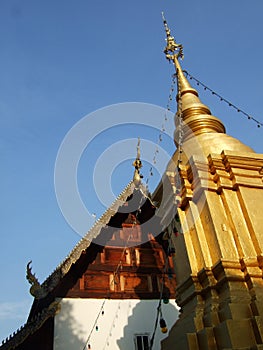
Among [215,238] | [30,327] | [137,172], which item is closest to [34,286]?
[30,327]

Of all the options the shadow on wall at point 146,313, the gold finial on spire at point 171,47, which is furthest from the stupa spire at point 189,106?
the shadow on wall at point 146,313

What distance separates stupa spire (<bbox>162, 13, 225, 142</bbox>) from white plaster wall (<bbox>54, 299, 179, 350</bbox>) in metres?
4.03

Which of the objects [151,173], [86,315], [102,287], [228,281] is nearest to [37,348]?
[86,315]

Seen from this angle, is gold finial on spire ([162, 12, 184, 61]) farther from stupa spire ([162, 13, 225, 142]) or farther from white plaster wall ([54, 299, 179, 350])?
white plaster wall ([54, 299, 179, 350])

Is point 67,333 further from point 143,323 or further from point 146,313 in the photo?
point 146,313

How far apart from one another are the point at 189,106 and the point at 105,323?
4695 mm

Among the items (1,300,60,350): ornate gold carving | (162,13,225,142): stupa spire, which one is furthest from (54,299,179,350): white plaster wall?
(162,13,225,142): stupa spire

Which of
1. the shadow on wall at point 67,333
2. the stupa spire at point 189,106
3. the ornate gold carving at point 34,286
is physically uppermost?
the stupa spire at point 189,106

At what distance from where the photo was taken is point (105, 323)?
750 centimetres

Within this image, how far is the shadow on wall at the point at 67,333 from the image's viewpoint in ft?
22.7

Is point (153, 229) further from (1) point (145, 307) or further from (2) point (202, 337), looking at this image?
(2) point (202, 337)

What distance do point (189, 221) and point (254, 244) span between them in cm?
96

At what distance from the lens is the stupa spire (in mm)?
6270

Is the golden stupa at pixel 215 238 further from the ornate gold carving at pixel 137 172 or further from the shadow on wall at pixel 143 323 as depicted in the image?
the shadow on wall at pixel 143 323
